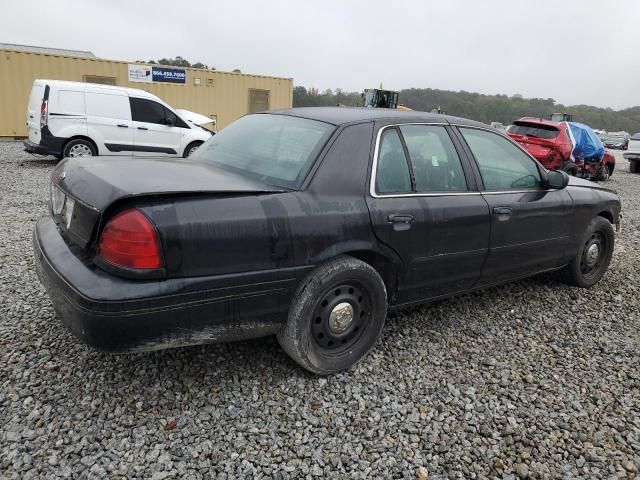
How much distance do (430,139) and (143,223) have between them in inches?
78.4

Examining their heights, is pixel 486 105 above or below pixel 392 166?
above

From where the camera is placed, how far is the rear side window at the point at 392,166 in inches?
113

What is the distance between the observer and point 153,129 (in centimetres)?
1073

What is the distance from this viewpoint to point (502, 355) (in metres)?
3.18

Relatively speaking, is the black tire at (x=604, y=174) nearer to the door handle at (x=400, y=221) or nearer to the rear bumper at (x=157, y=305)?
the door handle at (x=400, y=221)

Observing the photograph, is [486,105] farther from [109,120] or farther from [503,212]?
[503,212]

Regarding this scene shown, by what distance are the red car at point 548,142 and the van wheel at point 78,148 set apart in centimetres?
963

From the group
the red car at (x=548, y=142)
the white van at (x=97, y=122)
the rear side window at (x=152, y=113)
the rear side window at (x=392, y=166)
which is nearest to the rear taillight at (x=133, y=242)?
the rear side window at (x=392, y=166)

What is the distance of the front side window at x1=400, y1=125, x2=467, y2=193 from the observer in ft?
10.1

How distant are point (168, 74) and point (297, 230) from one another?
59.1 ft

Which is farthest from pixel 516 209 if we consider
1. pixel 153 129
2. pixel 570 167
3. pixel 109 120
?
pixel 570 167

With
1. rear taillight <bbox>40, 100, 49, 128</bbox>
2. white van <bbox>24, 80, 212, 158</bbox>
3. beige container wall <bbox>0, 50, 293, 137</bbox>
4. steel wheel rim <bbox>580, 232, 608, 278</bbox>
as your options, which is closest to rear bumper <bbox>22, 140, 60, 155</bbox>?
white van <bbox>24, 80, 212, 158</bbox>

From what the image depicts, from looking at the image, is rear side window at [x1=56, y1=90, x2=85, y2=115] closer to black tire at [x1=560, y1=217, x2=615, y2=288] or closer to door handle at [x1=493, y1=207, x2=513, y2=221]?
door handle at [x1=493, y1=207, x2=513, y2=221]

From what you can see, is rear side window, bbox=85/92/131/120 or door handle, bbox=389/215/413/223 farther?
rear side window, bbox=85/92/131/120
